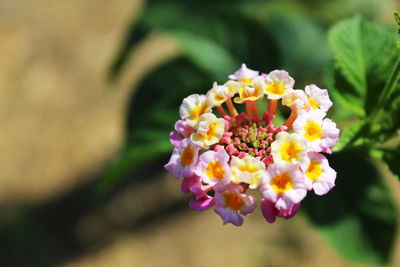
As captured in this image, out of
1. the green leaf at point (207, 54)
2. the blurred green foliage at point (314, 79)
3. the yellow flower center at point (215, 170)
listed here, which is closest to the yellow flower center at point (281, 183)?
the yellow flower center at point (215, 170)

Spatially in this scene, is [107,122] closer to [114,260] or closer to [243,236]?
[114,260]

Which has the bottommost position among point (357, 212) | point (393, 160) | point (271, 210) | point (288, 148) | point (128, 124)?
point (357, 212)

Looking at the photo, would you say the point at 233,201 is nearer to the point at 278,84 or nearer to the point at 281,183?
the point at 281,183

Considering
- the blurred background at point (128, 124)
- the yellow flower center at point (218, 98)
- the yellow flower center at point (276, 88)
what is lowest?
the blurred background at point (128, 124)

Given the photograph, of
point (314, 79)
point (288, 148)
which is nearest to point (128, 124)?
point (314, 79)

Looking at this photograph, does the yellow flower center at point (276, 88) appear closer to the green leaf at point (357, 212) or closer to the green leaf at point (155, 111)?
the green leaf at point (155, 111)

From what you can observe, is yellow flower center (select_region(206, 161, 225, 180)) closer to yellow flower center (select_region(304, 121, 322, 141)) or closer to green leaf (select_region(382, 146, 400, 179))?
yellow flower center (select_region(304, 121, 322, 141))

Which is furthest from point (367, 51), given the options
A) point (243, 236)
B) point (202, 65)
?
point (243, 236)
